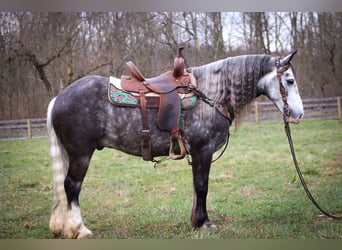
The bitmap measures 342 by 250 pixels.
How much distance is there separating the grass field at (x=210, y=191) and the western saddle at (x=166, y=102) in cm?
70

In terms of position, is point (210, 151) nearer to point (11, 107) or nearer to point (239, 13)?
point (239, 13)

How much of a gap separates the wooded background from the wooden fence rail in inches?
3.1

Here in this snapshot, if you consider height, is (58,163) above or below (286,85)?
below

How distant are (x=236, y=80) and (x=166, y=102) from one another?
0.62 meters

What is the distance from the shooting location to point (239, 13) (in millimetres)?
3551

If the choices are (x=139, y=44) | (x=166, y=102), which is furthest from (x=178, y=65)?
(x=139, y=44)

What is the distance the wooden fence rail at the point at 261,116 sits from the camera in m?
3.61


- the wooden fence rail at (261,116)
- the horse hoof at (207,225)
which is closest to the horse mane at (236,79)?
the wooden fence rail at (261,116)

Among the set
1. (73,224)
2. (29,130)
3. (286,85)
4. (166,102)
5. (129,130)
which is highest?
(286,85)

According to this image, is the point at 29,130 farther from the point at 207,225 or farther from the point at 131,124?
the point at 207,225

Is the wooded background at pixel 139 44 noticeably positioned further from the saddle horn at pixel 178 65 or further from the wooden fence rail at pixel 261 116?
the saddle horn at pixel 178 65

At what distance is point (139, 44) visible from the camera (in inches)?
148

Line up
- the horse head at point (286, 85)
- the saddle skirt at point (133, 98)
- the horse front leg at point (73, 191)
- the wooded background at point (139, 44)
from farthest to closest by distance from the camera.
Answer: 1. the wooded background at point (139, 44)
2. the horse head at point (286, 85)
3. the saddle skirt at point (133, 98)
4. the horse front leg at point (73, 191)

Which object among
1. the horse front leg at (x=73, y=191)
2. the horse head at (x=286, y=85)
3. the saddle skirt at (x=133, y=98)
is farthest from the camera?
the horse head at (x=286, y=85)
